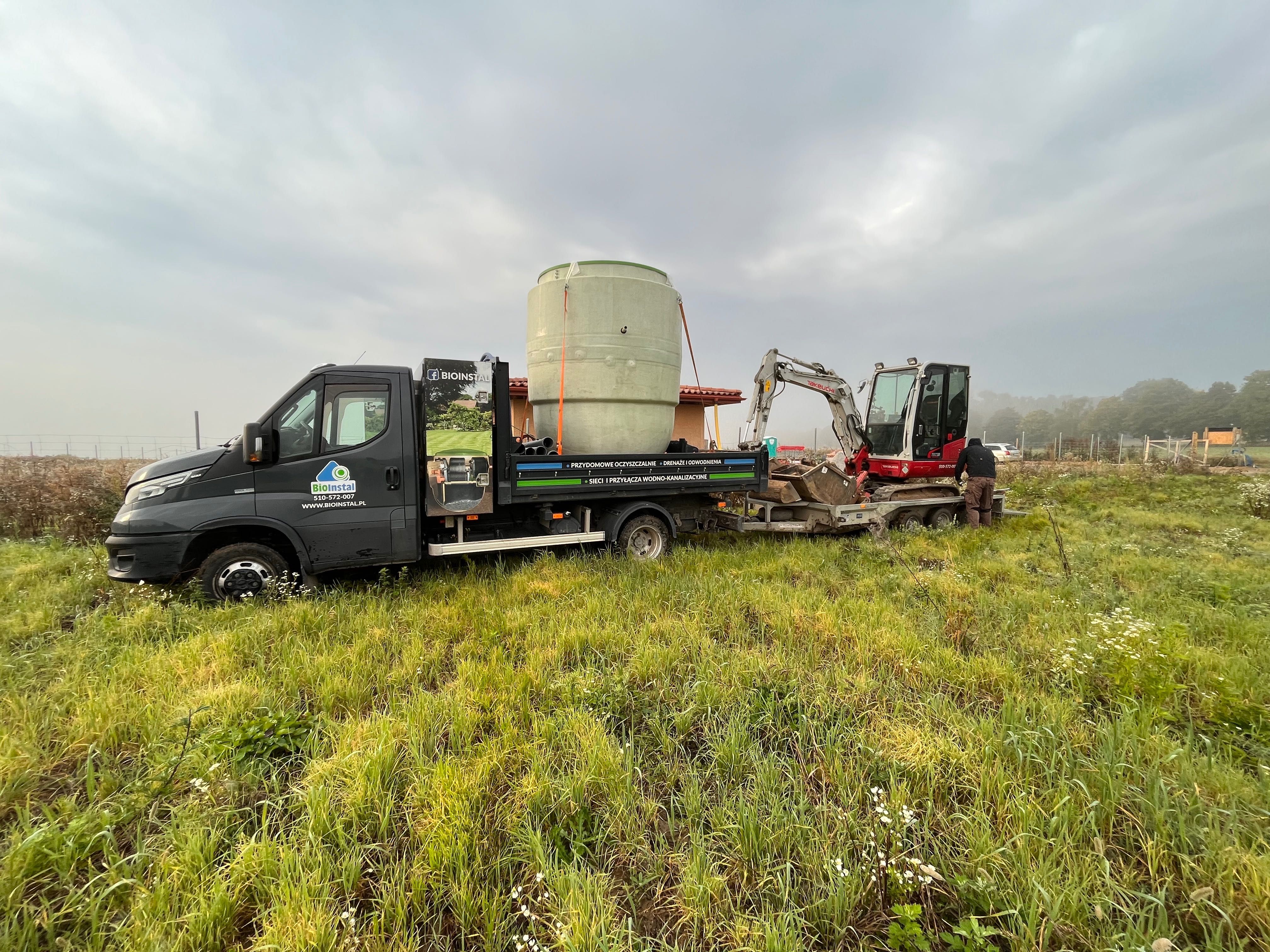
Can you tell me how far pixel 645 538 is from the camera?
657 centimetres

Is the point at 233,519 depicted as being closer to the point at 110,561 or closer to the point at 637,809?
the point at 110,561

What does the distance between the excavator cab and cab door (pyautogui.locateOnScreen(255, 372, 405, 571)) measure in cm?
827

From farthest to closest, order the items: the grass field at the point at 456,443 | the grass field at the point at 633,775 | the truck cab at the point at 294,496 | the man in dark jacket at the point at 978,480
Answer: the man in dark jacket at the point at 978,480, the grass field at the point at 456,443, the truck cab at the point at 294,496, the grass field at the point at 633,775

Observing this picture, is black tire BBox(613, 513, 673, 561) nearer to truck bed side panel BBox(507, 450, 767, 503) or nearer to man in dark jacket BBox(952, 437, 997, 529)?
truck bed side panel BBox(507, 450, 767, 503)

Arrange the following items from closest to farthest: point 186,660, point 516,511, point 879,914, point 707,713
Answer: point 879,914 → point 707,713 → point 186,660 → point 516,511

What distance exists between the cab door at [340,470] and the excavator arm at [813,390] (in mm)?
5344

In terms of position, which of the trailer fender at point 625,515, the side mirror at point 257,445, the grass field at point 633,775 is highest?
the side mirror at point 257,445

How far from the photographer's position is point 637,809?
2.23 meters

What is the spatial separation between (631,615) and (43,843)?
10.7 feet

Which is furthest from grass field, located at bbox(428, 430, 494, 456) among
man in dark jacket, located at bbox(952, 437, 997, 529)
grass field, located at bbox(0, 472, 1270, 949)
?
man in dark jacket, located at bbox(952, 437, 997, 529)

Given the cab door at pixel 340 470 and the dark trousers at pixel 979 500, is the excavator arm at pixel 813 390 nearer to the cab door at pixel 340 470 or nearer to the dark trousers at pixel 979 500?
the dark trousers at pixel 979 500

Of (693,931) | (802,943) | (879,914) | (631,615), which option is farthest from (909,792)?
(631,615)

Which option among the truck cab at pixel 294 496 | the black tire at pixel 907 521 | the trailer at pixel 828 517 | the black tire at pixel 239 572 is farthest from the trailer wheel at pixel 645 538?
the black tire at pixel 907 521

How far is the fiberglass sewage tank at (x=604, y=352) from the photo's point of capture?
5895 mm
